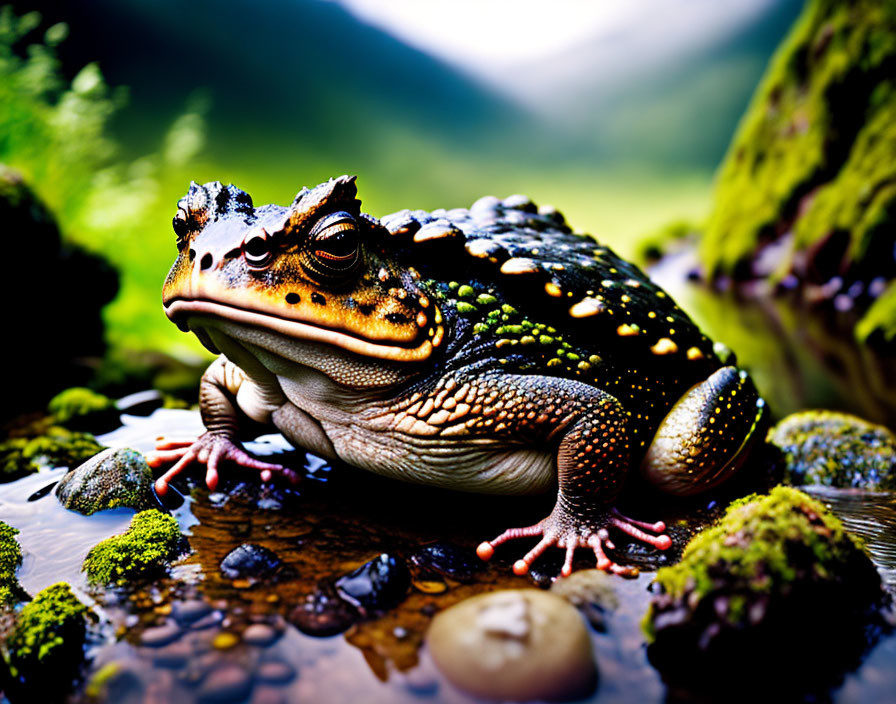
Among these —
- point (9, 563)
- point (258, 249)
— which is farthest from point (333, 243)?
point (9, 563)

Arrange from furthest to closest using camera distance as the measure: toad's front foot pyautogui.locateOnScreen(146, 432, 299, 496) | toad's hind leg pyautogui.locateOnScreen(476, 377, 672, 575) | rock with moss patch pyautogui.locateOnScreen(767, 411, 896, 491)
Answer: rock with moss patch pyautogui.locateOnScreen(767, 411, 896, 491) < toad's front foot pyautogui.locateOnScreen(146, 432, 299, 496) < toad's hind leg pyautogui.locateOnScreen(476, 377, 672, 575)

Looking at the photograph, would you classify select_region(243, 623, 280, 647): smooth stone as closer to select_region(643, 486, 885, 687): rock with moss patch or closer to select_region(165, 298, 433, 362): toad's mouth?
select_region(165, 298, 433, 362): toad's mouth

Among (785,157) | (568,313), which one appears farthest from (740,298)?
(568,313)

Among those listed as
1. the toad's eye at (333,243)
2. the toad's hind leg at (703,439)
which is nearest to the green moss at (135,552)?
the toad's eye at (333,243)

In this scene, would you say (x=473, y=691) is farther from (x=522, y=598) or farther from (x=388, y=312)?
(x=388, y=312)

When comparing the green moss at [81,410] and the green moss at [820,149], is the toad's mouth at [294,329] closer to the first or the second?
the green moss at [81,410]

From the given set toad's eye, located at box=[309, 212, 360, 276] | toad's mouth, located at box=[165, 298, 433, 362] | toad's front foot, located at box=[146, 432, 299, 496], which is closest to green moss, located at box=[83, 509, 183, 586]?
toad's front foot, located at box=[146, 432, 299, 496]
